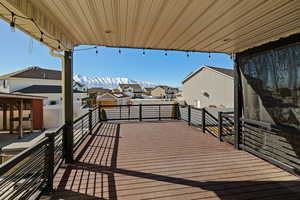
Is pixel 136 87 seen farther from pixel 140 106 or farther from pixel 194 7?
pixel 194 7

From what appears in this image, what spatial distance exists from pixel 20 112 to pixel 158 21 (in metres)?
11.0

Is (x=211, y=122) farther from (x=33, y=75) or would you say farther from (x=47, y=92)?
(x=33, y=75)

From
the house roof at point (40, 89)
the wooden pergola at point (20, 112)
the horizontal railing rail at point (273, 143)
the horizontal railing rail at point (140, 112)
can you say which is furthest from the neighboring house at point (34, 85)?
the horizontal railing rail at point (273, 143)

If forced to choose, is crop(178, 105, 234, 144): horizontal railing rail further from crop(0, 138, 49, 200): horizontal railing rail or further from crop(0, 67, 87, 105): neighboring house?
crop(0, 67, 87, 105): neighboring house

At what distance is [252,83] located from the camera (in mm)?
3400

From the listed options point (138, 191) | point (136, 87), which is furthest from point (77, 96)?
point (136, 87)

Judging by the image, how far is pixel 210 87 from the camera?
45.6 feet

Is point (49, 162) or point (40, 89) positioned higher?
point (40, 89)

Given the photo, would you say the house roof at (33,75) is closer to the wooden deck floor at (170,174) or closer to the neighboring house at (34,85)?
the neighboring house at (34,85)

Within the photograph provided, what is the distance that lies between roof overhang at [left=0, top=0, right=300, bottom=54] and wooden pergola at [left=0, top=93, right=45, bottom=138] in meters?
8.81

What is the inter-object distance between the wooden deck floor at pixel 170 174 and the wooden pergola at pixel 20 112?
26.6ft

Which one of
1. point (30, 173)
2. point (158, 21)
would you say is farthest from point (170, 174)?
point (158, 21)

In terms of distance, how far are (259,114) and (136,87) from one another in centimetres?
4867

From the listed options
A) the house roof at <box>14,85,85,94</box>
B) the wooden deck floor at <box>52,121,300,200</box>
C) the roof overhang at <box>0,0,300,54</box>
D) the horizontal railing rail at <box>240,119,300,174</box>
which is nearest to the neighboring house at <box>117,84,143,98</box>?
the house roof at <box>14,85,85,94</box>
